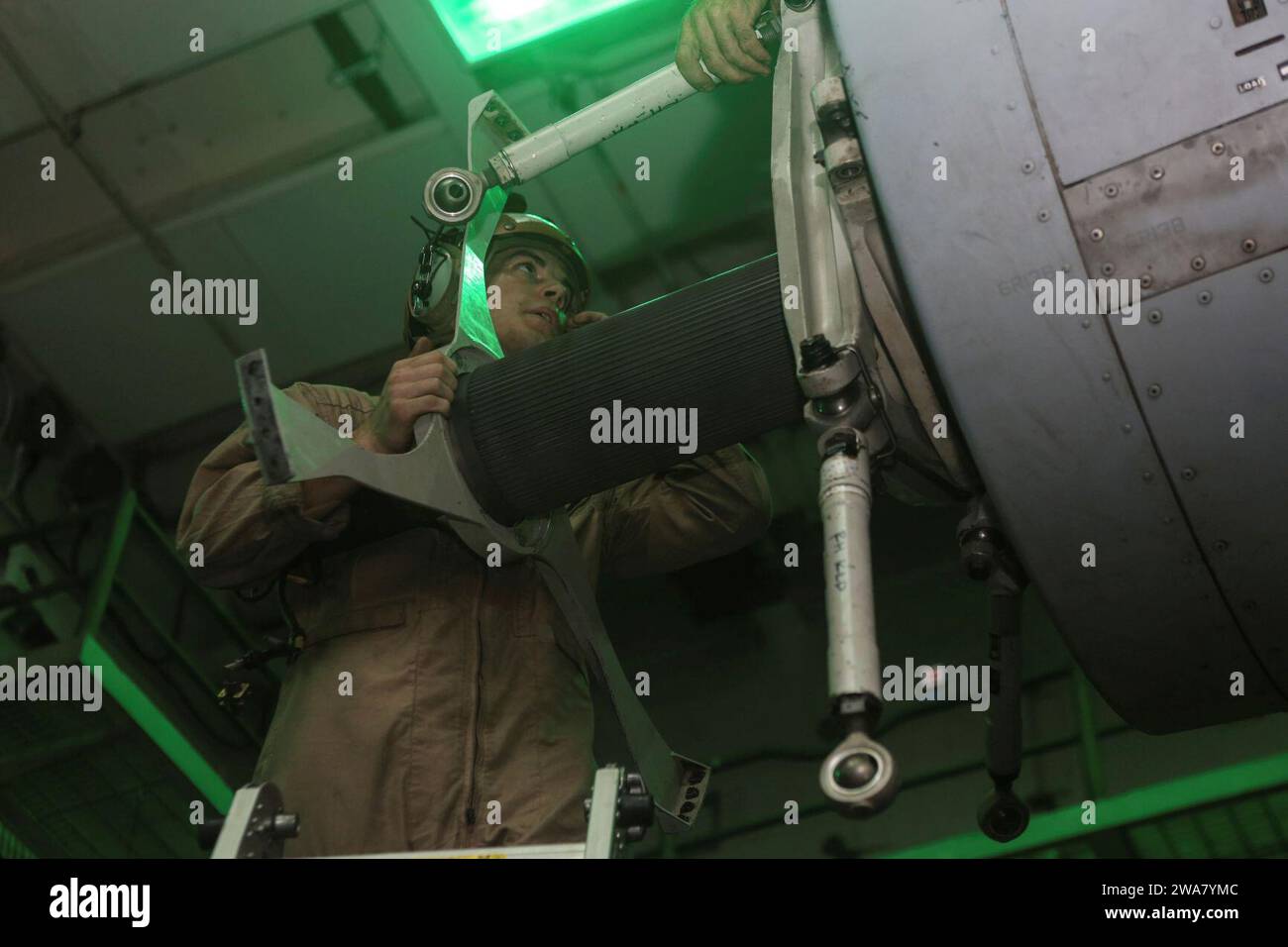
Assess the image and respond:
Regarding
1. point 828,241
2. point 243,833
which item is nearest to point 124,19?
point 828,241

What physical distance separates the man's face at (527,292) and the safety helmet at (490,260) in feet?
0.06

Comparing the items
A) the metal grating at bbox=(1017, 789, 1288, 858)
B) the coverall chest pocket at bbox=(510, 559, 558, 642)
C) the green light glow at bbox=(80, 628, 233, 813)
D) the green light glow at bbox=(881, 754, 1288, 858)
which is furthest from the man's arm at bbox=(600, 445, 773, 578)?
the green light glow at bbox=(80, 628, 233, 813)

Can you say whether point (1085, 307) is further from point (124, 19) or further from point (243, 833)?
point (124, 19)

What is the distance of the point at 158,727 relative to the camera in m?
5.25

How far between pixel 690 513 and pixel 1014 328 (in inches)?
57.6

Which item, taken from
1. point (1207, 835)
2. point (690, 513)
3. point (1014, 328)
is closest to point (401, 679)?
point (690, 513)

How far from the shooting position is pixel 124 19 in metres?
4.36

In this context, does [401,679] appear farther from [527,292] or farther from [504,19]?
[504,19]

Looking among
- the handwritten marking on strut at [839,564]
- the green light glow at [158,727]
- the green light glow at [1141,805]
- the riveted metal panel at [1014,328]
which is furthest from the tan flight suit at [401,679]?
the green light glow at [158,727]

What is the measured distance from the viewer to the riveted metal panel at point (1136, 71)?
1870 millimetres

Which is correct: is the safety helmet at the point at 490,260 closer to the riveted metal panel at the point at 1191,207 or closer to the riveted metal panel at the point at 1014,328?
the riveted metal panel at the point at 1014,328

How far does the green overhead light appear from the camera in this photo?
13.6 ft

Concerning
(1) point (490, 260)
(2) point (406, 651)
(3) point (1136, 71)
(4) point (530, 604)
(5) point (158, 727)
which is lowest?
(2) point (406, 651)

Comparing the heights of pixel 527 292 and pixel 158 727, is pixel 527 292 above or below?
above
